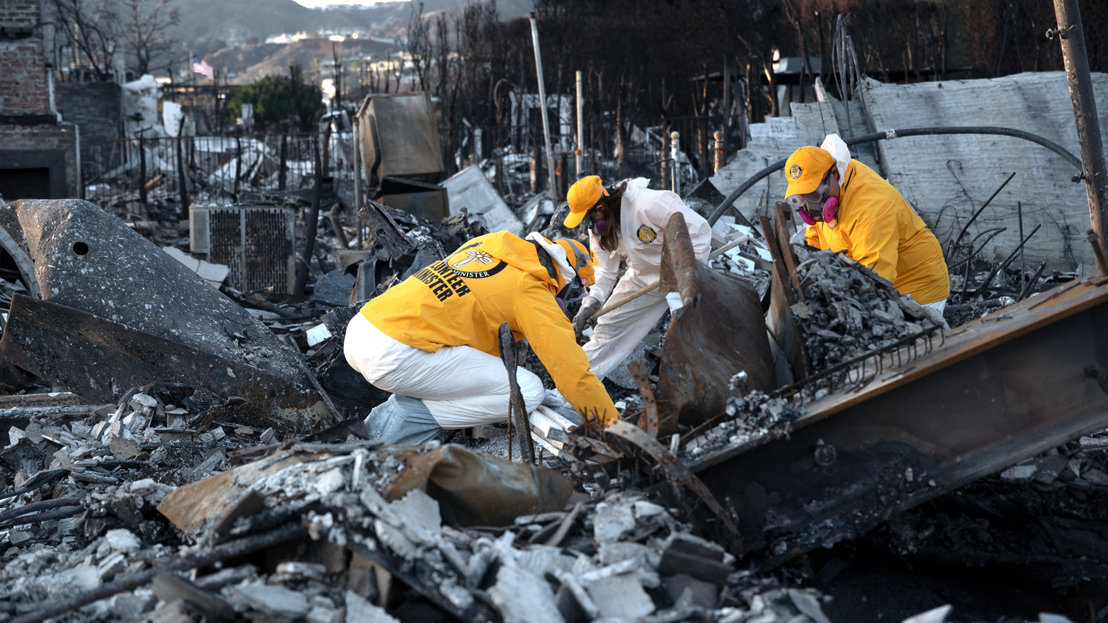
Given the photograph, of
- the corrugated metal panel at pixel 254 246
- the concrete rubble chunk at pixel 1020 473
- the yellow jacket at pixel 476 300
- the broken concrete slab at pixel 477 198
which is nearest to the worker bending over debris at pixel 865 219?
the concrete rubble chunk at pixel 1020 473

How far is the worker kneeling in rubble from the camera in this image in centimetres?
439

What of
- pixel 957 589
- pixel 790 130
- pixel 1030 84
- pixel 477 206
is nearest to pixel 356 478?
pixel 957 589

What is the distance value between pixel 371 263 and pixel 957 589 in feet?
16.4

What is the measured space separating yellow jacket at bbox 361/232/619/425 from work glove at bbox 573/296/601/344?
1.37 metres

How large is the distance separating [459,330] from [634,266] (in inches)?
71.5

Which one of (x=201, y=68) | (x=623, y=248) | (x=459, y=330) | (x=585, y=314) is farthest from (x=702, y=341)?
(x=201, y=68)

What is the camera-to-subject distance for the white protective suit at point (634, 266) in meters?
5.71

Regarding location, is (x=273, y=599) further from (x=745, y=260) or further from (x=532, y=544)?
(x=745, y=260)

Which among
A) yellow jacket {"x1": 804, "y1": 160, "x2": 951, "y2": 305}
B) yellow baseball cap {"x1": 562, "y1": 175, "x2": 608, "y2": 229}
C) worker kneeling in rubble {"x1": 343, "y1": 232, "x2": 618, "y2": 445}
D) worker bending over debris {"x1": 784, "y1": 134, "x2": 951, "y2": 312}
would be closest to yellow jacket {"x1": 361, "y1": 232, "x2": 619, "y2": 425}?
worker kneeling in rubble {"x1": 343, "y1": 232, "x2": 618, "y2": 445}

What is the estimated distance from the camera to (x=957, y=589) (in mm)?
3807

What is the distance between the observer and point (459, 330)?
4.55 metres

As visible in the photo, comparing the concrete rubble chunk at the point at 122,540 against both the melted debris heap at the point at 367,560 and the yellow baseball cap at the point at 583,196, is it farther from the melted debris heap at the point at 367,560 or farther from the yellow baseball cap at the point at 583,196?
the yellow baseball cap at the point at 583,196

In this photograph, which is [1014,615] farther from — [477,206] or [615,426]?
[477,206]

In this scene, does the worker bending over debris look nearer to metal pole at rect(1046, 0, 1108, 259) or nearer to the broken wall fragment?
metal pole at rect(1046, 0, 1108, 259)
